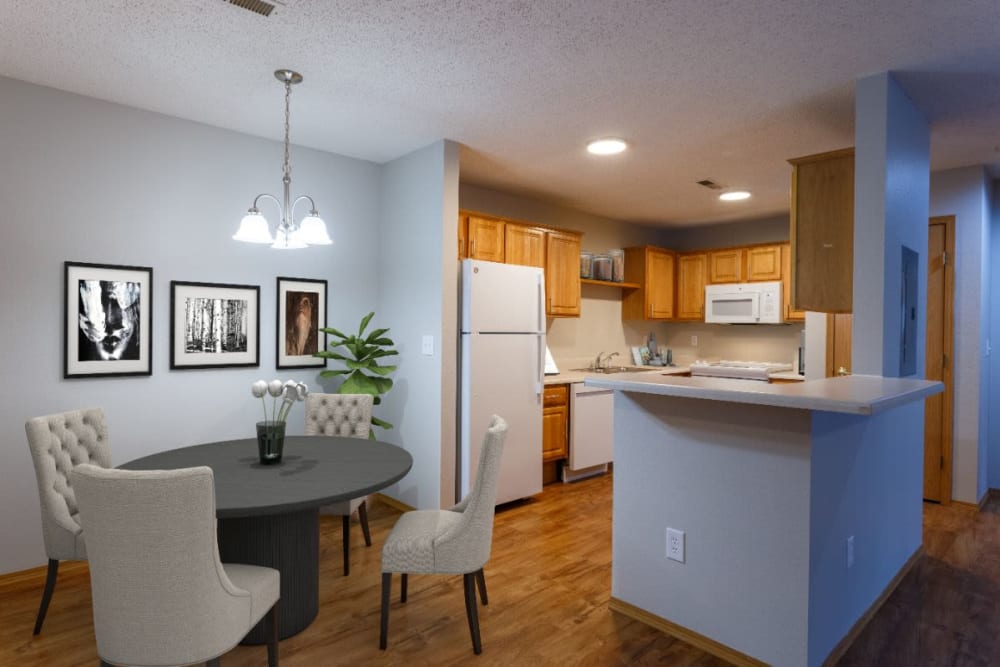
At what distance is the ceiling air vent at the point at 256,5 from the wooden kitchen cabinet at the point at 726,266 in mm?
5003

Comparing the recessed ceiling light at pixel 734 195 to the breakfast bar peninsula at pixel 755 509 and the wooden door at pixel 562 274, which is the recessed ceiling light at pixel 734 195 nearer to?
the wooden door at pixel 562 274

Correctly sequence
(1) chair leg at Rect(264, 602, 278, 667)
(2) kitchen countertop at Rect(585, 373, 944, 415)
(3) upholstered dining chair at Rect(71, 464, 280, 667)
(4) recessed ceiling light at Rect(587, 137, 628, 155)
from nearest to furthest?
1. (3) upholstered dining chair at Rect(71, 464, 280, 667)
2. (2) kitchen countertop at Rect(585, 373, 944, 415)
3. (1) chair leg at Rect(264, 602, 278, 667)
4. (4) recessed ceiling light at Rect(587, 137, 628, 155)

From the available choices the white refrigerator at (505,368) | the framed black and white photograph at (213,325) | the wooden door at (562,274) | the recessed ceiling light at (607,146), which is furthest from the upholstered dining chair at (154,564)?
the wooden door at (562,274)

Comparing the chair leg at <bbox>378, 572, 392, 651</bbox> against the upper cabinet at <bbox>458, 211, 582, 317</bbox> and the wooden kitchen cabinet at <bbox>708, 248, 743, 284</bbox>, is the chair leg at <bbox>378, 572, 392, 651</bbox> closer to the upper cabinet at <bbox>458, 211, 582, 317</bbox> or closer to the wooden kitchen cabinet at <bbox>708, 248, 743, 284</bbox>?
the upper cabinet at <bbox>458, 211, 582, 317</bbox>

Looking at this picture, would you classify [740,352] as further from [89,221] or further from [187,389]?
[89,221]

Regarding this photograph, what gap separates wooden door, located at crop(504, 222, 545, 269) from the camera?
4.56m

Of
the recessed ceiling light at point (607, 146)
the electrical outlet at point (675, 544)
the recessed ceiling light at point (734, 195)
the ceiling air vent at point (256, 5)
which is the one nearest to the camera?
the ceiling air vent at point (256, 5)

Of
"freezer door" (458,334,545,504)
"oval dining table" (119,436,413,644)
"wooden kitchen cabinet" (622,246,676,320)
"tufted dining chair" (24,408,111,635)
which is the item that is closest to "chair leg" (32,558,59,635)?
"tufted dining chair" (24,408,111,635)

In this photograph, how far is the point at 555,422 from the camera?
458cm

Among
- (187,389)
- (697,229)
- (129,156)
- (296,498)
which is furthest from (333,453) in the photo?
(697,229)

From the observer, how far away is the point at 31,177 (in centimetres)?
284

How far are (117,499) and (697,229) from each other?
20.9 feet

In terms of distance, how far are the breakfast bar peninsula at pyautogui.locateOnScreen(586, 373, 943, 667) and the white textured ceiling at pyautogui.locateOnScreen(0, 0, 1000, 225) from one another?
140 centimetres

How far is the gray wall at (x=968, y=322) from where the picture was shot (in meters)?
3.99
